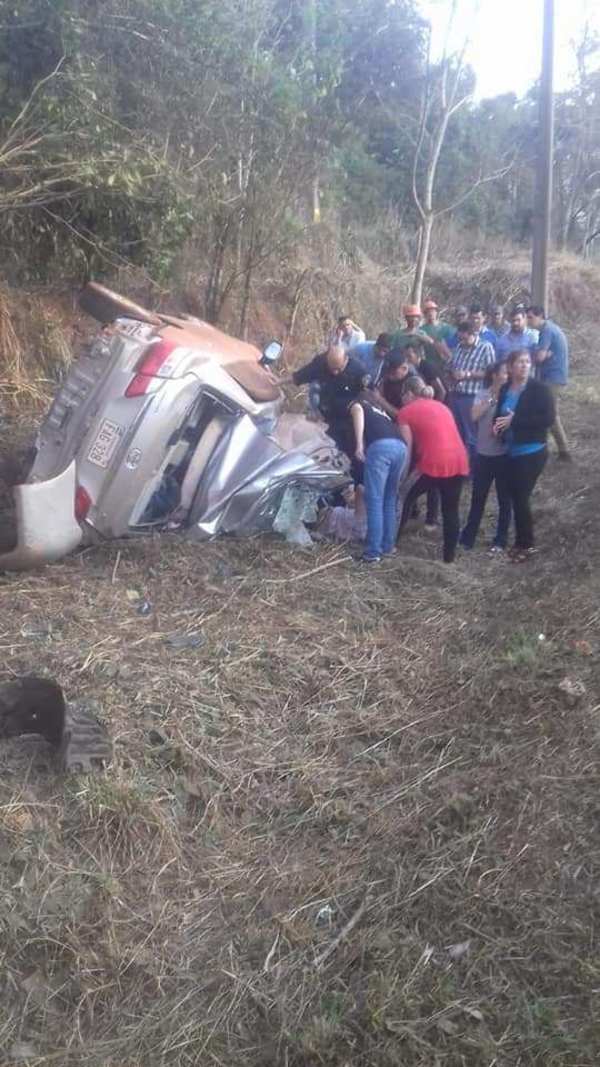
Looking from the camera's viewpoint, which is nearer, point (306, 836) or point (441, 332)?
point (306, 836)

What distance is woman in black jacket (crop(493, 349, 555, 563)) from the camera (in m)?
6.98

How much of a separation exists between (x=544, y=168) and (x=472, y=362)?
17.1 ft

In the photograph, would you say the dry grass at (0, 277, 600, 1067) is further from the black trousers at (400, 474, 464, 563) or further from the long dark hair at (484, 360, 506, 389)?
the long dark hair at (484, 360, 506, 389)

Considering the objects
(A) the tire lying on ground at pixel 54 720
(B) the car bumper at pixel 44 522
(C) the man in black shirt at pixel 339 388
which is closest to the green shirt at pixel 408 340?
(C) the man in black shirt at pixel 339 388

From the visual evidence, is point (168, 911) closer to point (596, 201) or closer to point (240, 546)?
point (240, 546)

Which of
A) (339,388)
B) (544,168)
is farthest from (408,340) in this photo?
(544,168)

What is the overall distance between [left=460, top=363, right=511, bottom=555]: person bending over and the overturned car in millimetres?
992

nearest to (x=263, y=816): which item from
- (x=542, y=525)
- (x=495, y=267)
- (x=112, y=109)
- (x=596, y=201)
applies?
(x=542, y=525)

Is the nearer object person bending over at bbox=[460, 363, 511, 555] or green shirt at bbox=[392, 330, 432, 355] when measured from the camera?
person bending over at bbox=[460, 363, 511, 555]

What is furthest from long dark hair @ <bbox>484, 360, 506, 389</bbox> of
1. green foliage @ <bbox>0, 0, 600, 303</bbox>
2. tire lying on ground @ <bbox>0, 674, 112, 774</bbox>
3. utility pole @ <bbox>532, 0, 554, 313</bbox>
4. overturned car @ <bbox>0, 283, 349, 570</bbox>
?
Result: utility pole @ <bbox>532, 0, 554, 313</bbox>

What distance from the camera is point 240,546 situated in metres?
6.94

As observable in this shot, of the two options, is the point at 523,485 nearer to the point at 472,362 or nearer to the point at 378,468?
the point at 378,468

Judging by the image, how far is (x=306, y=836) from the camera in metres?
4.12

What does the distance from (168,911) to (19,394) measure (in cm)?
783
